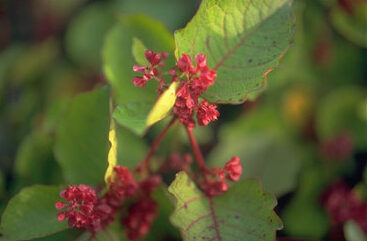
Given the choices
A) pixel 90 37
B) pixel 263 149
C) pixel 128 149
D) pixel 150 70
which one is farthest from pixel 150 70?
pixel 90 37

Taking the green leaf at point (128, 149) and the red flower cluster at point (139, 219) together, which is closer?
the red flower cluster at point (139, 219)

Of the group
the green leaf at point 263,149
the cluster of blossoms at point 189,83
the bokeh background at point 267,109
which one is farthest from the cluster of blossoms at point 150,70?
the green leaf at point 263,149

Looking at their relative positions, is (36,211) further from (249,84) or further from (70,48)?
(70,48)

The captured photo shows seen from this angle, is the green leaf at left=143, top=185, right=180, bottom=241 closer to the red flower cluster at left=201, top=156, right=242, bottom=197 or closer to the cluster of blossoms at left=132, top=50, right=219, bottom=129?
the red flower cluster at left=201, top=156, right=242, bottom=197

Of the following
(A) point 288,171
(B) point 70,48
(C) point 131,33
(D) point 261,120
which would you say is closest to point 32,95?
(B) point 70,48

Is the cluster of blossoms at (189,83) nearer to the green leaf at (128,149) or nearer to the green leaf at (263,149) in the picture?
the green leaf at (128,149)

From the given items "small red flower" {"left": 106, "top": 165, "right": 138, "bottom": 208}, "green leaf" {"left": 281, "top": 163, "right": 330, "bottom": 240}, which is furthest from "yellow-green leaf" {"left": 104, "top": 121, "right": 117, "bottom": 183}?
"green leaf" {"left": 281, "top": 163, "right": 330, "bottom": 240}

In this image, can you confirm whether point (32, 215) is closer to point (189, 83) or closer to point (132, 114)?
point (132, 114)
